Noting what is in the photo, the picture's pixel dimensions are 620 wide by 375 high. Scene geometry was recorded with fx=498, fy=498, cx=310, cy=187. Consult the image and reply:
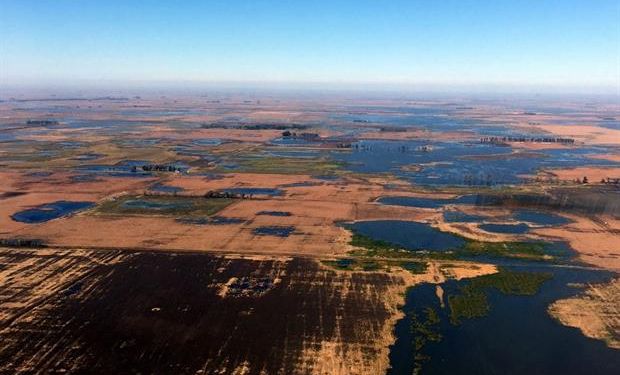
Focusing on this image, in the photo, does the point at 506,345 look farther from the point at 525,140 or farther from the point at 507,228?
the point at 525,140

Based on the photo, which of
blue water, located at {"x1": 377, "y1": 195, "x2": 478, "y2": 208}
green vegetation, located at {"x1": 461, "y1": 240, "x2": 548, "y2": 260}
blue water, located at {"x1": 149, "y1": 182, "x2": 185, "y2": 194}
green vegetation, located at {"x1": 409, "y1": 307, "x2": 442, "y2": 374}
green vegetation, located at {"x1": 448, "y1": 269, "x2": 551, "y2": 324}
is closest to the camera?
green vegetation, located at {"x1": 409, "y1": 307, "x2": 442, "y2": 374}

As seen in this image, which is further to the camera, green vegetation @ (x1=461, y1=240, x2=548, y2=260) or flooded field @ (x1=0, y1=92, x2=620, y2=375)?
green vegetation @ (x1=461, y1=240, x2=548, y2=260)

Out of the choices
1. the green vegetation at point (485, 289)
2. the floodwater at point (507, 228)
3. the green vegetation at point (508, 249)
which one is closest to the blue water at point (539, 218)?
the floodwater at point (507, 228)

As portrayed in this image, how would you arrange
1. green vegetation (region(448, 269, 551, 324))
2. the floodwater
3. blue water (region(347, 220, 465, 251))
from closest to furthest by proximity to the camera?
green vegetation (region(448, 269, 551, 324)) → blue water (region(347, 220, 465, 251)) → the floodwater

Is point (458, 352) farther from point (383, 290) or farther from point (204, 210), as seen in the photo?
point (204, 210)

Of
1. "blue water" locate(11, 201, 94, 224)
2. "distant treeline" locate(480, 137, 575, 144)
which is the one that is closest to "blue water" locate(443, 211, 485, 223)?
"blue water" locate(11, 201, 94, 224)

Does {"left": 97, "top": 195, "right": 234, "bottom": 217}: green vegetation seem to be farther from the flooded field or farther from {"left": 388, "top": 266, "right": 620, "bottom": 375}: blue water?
{"left": 388, "top": 266, "right": 620, "bottom": 375}: blue water
